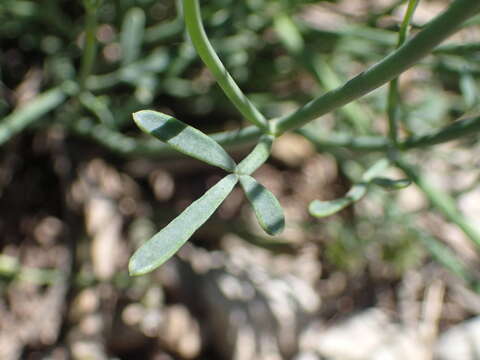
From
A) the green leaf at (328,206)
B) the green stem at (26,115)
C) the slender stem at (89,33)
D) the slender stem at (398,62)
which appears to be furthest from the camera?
the green stem at (26,115)

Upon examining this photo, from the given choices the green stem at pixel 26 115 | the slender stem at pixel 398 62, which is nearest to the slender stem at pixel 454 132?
the slender stem at pixel 398 62

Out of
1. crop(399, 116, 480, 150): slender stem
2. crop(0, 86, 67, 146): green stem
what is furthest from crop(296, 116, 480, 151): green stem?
crop(0, 86, 67, 146): green stem

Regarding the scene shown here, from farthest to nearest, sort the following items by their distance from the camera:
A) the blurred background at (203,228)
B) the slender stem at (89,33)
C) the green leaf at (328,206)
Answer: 1. the blurred background at (203,228)
2. the slender stem at (89,33)
3. the green leaf at (328,206)

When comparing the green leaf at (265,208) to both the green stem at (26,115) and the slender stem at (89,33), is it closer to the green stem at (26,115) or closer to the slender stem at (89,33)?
the slender stem at (89,33)

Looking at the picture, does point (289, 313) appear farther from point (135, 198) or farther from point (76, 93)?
point (76, 93)

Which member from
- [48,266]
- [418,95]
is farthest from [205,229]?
[418,95]

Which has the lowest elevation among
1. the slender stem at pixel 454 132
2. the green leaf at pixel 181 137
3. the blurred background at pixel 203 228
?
the blurred background at pixel 203 228

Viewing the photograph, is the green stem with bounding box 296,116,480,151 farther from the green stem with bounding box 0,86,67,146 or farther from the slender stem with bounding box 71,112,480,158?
the green stem with bounding box 0,86,67,146

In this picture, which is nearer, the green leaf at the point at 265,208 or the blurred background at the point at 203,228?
the green leaf at the point at 265,208

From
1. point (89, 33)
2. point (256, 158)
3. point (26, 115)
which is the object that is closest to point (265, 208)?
point (256, 158)
